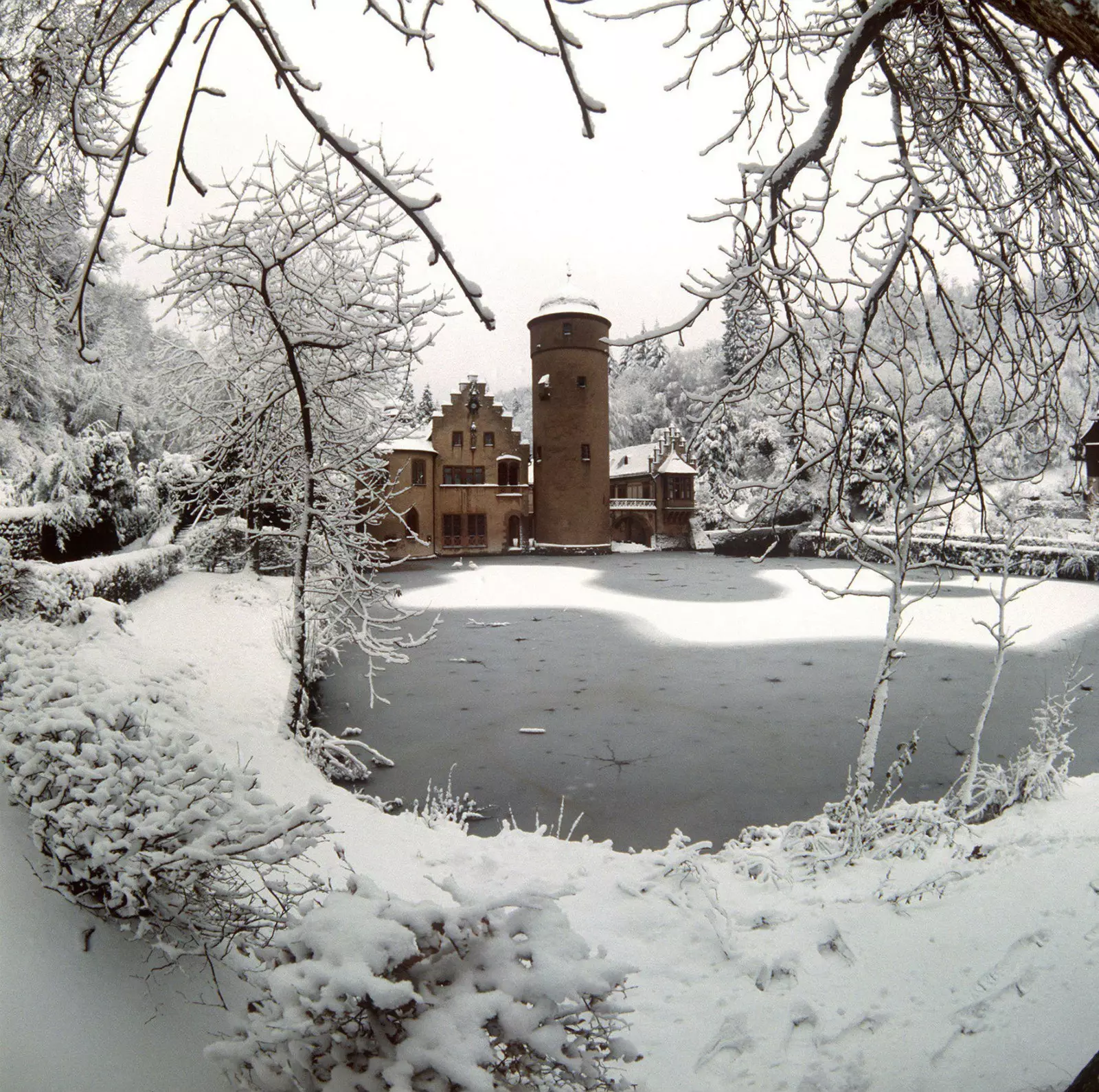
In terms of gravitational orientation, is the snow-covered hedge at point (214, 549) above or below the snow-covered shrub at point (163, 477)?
below

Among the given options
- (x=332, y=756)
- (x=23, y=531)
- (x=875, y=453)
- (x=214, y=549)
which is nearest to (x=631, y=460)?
(x=214, y=549)

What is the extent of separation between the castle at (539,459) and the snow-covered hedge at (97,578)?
18409 millimetres

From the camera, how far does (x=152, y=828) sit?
2.31 metres

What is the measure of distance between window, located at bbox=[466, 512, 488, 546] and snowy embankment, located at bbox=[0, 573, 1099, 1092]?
94.8 ft

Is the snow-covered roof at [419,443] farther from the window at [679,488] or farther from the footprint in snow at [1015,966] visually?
the footprint in snow at [1015,966]

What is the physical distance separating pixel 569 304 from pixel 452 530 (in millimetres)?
12708

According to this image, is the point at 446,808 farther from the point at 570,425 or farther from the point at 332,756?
the point at 570,425

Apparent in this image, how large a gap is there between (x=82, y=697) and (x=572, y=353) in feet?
110

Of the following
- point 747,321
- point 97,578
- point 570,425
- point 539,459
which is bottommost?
point 97,578

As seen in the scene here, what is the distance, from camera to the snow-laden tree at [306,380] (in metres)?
5.57

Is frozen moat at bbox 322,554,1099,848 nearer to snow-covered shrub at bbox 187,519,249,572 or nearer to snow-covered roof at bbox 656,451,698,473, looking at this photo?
snow-covered shrub at bbox 187,519,249,572

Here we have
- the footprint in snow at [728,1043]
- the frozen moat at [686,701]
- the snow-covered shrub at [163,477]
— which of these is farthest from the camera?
the snow-covered shrub at [163,477]

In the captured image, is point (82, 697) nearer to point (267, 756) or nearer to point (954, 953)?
point (267, 756)

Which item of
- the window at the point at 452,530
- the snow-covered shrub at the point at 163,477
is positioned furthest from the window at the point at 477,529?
the snow-covered shrub at the point at 163,477
